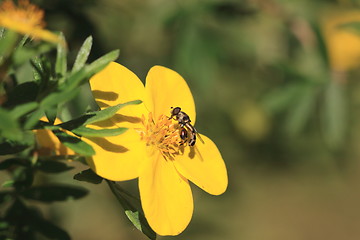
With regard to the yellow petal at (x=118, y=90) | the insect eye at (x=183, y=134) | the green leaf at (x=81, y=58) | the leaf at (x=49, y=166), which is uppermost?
the green leaf at (x=81, y=58)

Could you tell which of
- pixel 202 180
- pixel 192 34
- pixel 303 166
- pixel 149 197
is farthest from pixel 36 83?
pixel 303 166

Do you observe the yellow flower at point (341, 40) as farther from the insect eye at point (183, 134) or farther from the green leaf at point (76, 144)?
the green leaf at point (76, 144)

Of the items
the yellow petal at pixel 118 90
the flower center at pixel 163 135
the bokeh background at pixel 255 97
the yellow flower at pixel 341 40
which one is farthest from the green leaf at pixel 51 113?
the yellow flower at pixel 341 40

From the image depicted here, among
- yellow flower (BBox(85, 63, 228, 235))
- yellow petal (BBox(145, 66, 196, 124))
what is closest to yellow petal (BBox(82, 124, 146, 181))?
yellow flower (BBox(85, 63, 228, 235))

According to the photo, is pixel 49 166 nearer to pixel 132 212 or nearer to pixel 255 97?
pixel 132 212

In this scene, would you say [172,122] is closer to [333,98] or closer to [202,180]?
[202,180]

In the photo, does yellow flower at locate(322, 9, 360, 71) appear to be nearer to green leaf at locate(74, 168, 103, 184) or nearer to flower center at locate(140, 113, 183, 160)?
flower center at locate(140, 113, 183, 160)

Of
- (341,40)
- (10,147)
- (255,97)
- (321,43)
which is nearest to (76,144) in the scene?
(10,147)
